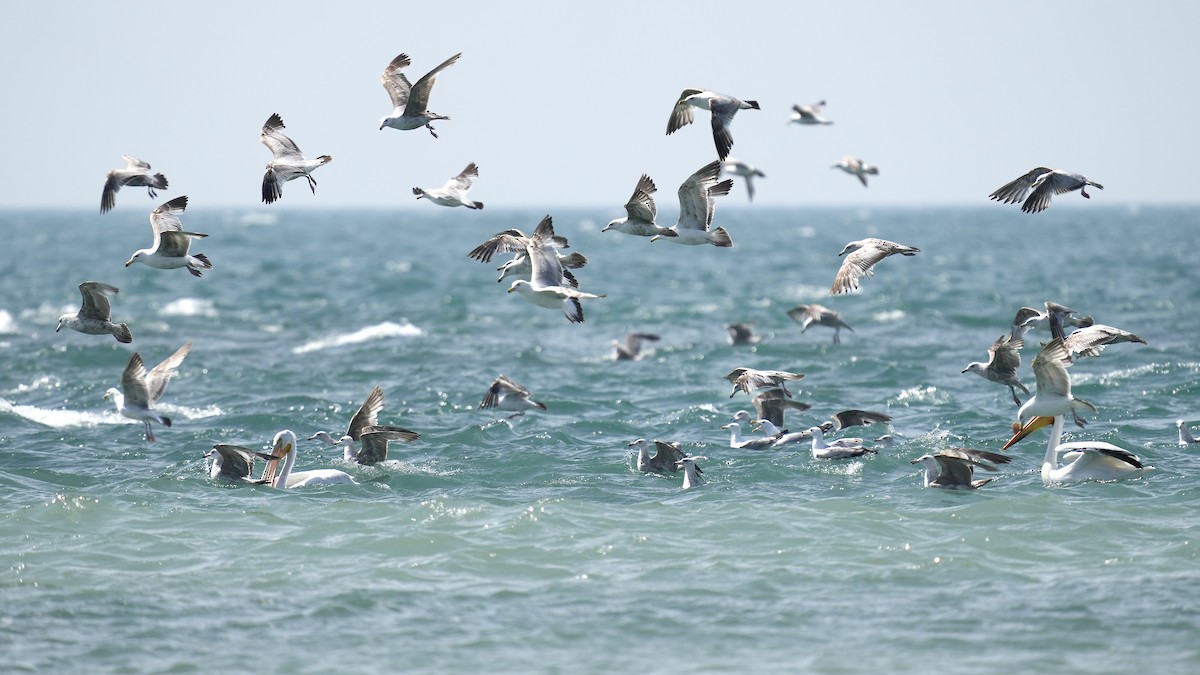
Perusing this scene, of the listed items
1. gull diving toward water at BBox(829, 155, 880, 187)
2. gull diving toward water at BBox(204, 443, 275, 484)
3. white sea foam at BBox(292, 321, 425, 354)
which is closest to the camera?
gull diving toward water at BBox(204, 443, 275, 484)

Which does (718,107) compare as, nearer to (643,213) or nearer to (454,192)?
(643,213)

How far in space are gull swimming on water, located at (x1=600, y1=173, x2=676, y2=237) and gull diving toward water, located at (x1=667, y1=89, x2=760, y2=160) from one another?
91cm

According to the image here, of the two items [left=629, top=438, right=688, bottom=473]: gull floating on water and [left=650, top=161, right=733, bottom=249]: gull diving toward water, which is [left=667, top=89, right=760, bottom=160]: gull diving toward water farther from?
[left=629, top=438, right=688, bottom=473]: gull floating on water

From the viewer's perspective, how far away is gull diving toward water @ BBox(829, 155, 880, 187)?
22.4 metres

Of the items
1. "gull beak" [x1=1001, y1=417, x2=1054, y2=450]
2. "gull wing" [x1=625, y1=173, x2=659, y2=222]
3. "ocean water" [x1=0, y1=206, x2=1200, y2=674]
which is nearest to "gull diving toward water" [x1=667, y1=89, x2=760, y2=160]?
"gull wing" [x1=625, y1=173, x2=659, y2=222]

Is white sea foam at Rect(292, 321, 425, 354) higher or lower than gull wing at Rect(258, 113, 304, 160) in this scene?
lower

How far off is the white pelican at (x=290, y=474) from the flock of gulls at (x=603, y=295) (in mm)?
16

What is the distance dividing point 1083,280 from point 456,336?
26071mm

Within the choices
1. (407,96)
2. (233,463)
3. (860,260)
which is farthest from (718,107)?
(233,463)

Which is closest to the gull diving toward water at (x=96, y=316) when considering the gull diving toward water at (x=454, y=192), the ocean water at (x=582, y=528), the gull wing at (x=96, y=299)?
Result: the gull wing at (x=96, y=299)

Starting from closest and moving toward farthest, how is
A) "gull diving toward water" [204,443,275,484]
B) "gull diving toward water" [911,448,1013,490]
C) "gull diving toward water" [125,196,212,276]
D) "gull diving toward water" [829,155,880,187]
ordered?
"gull diving toward water" [911,448,1013,490], "gull diving toward water" [125,196,212,276], "gull diving toward water" [204,443,275,484], "gull diving toward water" [829,155,880,187]

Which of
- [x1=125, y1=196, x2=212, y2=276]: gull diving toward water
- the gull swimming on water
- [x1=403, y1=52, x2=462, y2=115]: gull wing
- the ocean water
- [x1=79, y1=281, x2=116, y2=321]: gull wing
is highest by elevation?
[x1=403, y1=52, x2=462, y2=115]: gull wing

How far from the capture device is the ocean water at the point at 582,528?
9.92 metres

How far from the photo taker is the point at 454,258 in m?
71.9
